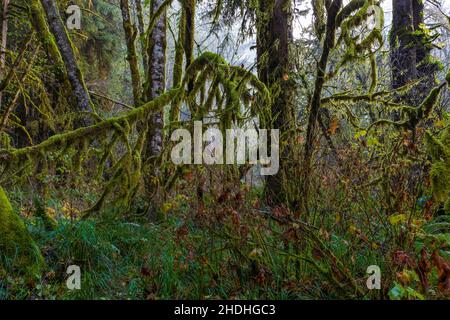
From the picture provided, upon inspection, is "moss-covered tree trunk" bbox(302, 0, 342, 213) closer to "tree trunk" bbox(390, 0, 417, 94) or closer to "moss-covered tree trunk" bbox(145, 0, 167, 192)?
"moss-covered tree trunk" bbox(145, 0, 167, 192)

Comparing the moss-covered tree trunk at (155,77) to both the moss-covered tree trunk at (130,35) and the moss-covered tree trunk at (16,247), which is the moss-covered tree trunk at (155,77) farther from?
the moss-covered tree trunk at (16,247)

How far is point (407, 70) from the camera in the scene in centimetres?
730

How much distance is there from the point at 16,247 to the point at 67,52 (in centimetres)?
362

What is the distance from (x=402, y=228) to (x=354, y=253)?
0.60 meters

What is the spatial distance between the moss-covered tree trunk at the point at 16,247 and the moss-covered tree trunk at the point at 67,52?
2.91m

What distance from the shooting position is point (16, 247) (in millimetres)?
3617

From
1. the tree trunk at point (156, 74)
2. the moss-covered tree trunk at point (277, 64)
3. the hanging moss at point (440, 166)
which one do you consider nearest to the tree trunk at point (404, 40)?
the moss-covered tree trunk at point (277, 64)

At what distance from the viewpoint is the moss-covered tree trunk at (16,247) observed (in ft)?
11.6

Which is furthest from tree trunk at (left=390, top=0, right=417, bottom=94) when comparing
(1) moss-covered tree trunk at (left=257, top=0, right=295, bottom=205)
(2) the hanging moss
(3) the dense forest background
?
(2) the hanging moss

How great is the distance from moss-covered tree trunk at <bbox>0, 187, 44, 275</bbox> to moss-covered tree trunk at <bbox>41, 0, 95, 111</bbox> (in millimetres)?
2907

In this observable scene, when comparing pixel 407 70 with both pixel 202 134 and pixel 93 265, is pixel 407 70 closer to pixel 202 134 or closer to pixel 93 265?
pixel 202 134

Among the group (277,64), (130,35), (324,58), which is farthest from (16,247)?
(130,35)

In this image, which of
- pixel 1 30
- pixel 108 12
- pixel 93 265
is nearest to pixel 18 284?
pixel 93 265

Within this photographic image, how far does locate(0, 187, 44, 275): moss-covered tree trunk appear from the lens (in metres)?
3.54
